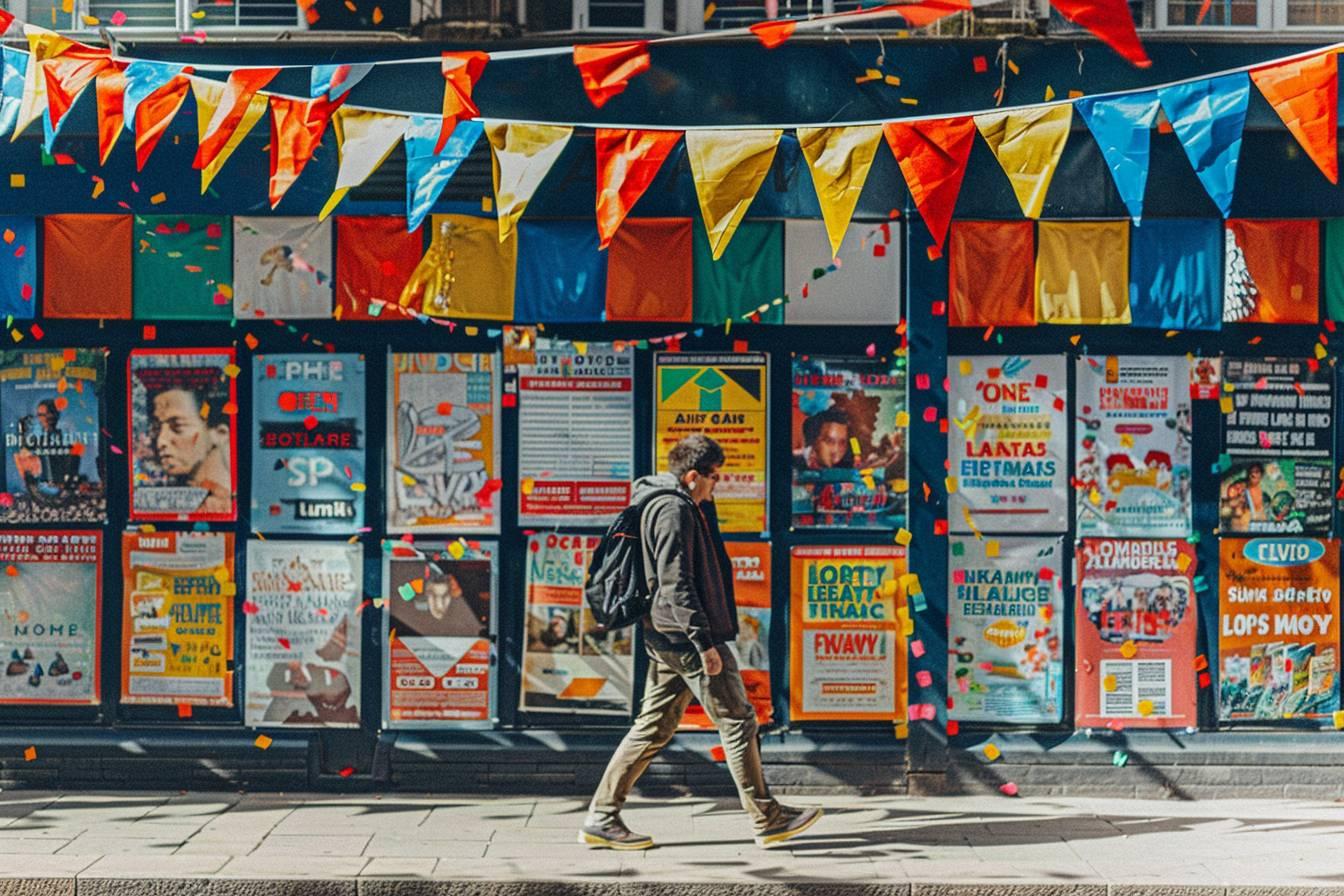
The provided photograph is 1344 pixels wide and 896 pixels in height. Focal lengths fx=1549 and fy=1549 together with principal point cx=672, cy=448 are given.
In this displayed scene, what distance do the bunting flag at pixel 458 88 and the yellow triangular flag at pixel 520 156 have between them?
0.19 m

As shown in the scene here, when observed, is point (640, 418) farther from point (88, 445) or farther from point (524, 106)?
point (88, 445)

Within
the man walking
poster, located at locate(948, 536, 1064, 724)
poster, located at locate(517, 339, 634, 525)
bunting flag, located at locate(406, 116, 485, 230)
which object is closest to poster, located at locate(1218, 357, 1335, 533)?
poster, located at locate(948, 536, 1064, 724)

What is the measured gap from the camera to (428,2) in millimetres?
9086

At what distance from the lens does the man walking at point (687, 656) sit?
7.46 metres

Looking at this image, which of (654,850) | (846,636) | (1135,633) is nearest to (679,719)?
(654,850)

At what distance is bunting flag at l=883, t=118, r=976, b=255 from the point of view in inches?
312

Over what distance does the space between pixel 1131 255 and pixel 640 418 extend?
2966 millimetres

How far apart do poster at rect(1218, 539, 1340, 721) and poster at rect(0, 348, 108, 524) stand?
6.57m

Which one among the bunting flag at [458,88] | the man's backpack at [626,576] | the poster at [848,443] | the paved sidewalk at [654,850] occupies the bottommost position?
the paved sidewalk at [654,850]

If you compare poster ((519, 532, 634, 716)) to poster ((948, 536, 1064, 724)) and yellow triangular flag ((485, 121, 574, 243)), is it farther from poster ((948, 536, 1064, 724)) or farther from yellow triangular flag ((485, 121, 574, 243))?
yellow triangular flag ((485, 121, 574, 243))

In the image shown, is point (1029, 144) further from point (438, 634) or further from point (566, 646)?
point (438, 634)

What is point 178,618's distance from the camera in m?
9.05

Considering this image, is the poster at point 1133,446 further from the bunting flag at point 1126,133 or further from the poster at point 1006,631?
the bunting flag at point 1126,133

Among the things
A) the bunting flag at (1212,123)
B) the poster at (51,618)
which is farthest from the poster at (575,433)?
the bunting flag at (1212,123)
